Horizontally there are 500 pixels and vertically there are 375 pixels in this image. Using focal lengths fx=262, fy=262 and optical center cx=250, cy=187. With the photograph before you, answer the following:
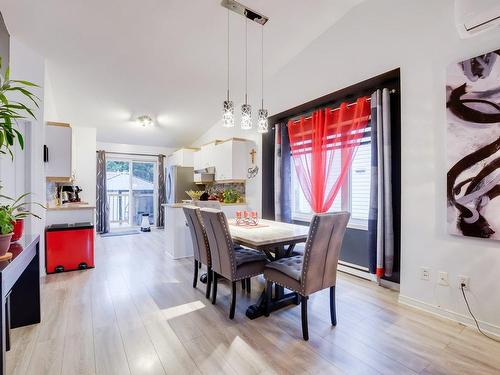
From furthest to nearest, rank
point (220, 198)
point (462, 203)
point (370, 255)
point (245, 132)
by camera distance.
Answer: point (220, 198)
point (245, 132)
point (370, 255)
point (462, 203)

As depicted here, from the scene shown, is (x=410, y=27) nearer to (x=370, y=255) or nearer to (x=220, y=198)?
(x=370, y=255)

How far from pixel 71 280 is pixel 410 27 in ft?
15.0

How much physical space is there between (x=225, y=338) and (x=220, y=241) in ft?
2.43

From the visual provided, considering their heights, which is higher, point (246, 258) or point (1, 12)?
point (1, 12)

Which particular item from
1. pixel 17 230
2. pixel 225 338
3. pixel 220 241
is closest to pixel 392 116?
pixel 220 241

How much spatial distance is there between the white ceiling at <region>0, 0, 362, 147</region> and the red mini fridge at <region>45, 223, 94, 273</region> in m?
2.17

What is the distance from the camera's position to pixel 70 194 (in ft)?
15.9

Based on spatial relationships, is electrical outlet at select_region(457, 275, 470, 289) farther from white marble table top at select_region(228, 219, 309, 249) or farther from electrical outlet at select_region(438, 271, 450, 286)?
white marble table top at select_region(228, 219, 309, 249)

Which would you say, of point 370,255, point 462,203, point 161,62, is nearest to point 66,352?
point 370,255

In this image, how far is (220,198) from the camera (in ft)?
17.1

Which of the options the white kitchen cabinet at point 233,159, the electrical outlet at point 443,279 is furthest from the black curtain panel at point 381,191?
the white kitchen cabinet at point 233,159

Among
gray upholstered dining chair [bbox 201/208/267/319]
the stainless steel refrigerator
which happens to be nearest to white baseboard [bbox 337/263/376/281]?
gray upholstered dining chair [bbox 201/208/267/319]

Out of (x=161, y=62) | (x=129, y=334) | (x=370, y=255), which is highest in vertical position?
(x=161, y=62)

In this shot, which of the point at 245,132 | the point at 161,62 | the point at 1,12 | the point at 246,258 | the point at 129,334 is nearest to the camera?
the point at 129,334
